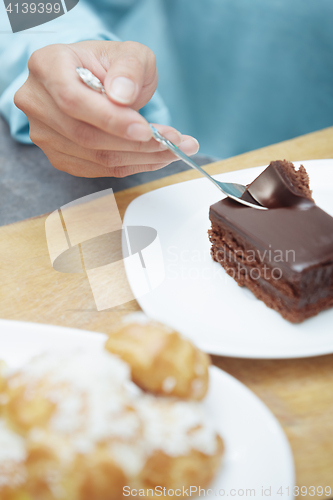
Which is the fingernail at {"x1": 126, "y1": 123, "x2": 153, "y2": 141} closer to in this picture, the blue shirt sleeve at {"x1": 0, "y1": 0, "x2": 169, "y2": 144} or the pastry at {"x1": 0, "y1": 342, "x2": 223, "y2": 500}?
the pastry at {"x1": 0, "y1": 342, "x2": 223, "y2": 500}

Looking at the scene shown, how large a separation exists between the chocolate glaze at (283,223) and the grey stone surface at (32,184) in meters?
0.66

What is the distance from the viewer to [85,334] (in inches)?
25.7

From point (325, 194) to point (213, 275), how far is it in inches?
15.7

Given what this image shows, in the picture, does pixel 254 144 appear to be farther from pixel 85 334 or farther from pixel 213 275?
pixel 85 334

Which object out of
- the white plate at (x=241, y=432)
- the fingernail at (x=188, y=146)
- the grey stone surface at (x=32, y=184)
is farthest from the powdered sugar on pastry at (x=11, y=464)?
the grey stone surface at (x=32, y=184)

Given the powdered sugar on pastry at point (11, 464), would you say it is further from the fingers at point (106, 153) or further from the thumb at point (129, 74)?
the fingers at point (106, 153)

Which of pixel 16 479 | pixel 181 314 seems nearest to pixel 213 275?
pixel 181 314

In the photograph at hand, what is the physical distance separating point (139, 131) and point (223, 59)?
988 millimetres

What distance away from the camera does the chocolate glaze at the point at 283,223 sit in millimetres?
755

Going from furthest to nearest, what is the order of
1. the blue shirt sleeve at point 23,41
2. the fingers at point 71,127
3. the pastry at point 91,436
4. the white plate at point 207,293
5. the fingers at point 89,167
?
the blue shirt sleeve at point 23,41, the fingers at point 89,167, the fingers at point 71,127, the white plate at point 207,293, the pastry at point 91,436

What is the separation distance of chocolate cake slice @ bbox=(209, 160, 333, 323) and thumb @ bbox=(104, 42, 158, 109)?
12.0 inches

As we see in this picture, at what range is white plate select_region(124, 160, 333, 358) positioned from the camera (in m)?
0.69

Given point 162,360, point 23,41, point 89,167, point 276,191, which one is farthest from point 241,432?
point 23,41

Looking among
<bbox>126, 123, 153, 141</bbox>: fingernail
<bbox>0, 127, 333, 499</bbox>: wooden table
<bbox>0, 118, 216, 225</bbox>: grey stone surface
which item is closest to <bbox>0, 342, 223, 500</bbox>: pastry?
<bbox>0, 127, 333, 499</bbox>: wooden table
